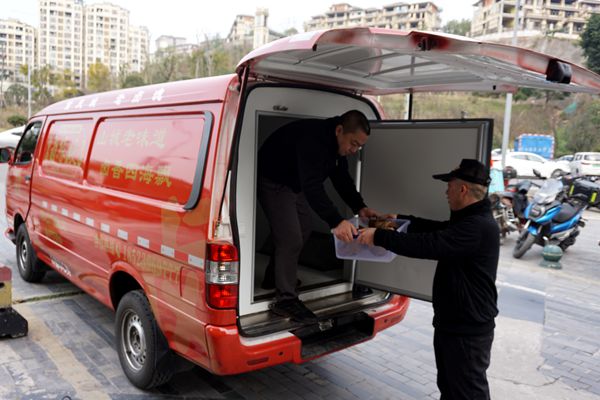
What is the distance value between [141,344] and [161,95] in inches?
69.5

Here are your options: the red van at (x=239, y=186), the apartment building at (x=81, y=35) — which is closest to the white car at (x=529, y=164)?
the red van at (x=239, y=186)

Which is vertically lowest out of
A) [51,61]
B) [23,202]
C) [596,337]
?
[596,337]

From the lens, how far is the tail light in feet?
8.87

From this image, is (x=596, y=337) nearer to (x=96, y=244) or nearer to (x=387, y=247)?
(x=387, y=247)

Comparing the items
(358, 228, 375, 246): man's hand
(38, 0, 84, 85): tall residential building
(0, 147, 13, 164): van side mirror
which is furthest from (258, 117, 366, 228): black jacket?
(38, 0, 84, 85): tall residential building

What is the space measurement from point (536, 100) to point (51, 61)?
7857 cm

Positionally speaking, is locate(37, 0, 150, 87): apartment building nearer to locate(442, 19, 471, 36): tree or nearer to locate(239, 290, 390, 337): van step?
locate(442, 19, 471, 36): tree

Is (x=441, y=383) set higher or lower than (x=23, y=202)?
lower

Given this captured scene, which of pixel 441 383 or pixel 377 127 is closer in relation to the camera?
pixel 441 383

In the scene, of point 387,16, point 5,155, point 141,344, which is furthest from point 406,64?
point 387,16

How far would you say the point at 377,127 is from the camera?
3816mm

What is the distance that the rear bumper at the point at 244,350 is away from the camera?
2711 millimetres

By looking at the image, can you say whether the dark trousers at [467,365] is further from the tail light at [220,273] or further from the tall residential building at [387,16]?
the tall residential building at [387,16]

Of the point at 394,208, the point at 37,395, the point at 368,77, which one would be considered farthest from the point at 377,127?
the point at 37,395
